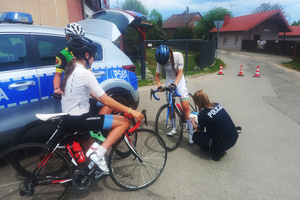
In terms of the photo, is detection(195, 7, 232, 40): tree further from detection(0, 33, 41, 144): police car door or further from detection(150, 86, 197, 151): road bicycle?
detection(0, 33, 41, 144): police car door

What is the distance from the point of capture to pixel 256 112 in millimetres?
5793

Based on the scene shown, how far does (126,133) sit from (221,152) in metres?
1.73

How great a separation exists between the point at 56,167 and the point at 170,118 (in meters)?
2.28

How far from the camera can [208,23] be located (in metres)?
48.8

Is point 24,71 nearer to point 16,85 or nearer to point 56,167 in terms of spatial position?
point 16,85

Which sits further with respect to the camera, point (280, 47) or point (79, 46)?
point (280, 47)

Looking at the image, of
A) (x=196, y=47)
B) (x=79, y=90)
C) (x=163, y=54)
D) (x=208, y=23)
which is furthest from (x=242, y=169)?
(x=208, y=23)

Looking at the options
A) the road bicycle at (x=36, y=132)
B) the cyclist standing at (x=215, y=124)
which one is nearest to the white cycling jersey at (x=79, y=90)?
the road bicycle at (x=36, y=132)

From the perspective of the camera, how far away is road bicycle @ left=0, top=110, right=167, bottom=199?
2246 millimetres

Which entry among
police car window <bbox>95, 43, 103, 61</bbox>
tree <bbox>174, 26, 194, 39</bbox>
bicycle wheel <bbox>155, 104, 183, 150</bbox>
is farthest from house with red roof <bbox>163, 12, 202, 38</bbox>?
police car window <bbox>95, 43, 103, 61</bbox>

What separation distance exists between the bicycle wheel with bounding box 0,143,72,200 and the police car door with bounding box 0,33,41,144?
2.29ft

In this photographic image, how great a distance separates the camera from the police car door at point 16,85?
2.75 metres

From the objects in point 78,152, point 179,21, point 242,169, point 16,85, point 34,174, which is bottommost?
point 242,169

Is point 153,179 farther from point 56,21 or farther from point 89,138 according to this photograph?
point 56,21
